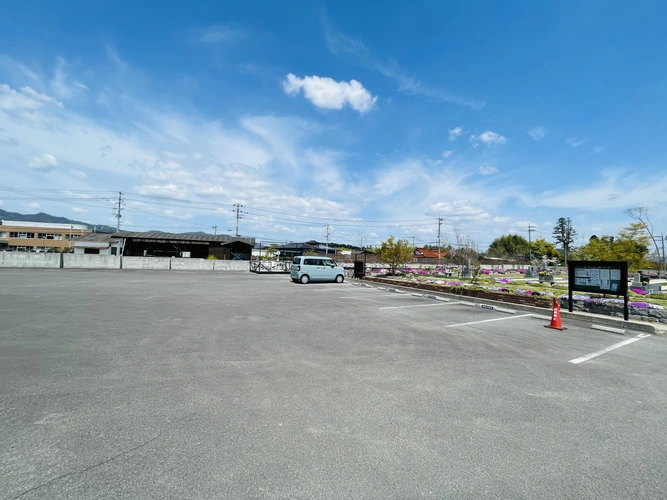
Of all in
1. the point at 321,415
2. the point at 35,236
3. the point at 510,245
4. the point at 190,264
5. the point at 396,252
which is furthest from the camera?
the point at 510,245

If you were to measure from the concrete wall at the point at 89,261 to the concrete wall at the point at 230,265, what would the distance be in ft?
30.6

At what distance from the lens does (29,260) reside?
28547 mm

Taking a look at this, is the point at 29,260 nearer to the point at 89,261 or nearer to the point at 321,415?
the point at 89,261

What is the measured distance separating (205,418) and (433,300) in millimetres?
11931

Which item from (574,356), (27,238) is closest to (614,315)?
(574,356)

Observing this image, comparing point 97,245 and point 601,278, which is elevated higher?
point 97,245

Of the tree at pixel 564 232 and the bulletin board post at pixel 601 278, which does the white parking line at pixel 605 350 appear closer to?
the bulletin board post at pixel 601 278

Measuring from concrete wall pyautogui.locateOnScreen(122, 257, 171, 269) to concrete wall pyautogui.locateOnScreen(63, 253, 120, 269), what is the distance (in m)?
0.84

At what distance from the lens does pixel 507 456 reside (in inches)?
107

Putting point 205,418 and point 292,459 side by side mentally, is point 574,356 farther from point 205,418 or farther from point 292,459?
point 205,418

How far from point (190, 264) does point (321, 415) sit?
111 feet

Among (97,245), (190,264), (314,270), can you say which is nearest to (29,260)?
(190,264)

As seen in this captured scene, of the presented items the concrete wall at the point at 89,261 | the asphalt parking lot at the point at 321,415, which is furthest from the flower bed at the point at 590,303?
the concrete wall at the point at 89,261

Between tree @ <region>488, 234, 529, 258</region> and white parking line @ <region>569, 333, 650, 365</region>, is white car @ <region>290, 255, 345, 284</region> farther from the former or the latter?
tree @ <region>488, 234, 529, 258</region>
